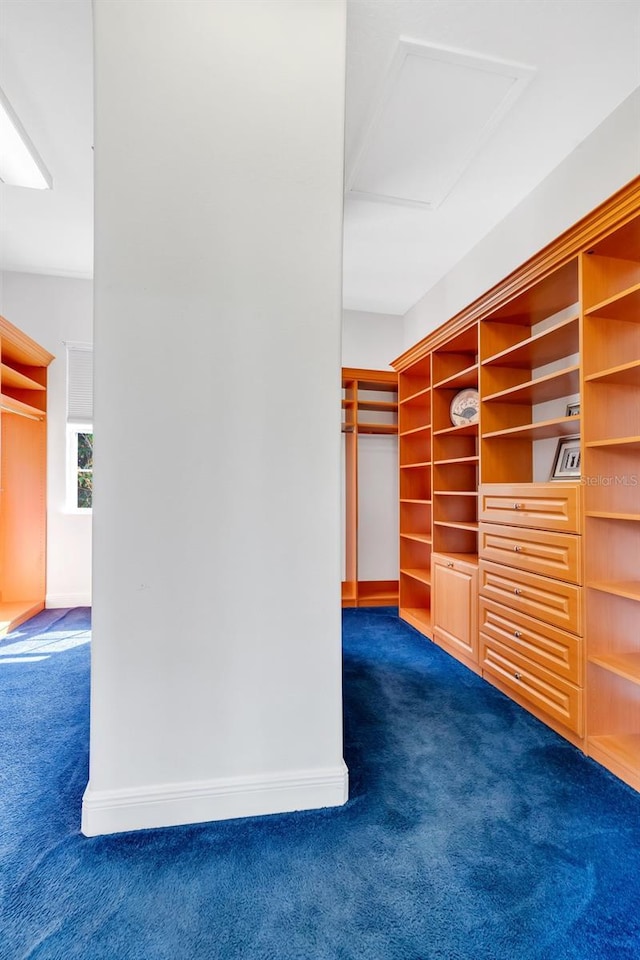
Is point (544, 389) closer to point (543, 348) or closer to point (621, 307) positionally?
point (543, 348)

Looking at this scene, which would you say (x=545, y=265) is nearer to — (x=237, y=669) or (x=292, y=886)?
(x=237, y=669)

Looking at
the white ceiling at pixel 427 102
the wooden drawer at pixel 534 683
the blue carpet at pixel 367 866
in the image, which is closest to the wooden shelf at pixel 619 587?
the wooden drawer at pixel 534 683

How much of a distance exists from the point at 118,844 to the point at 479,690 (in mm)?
1833

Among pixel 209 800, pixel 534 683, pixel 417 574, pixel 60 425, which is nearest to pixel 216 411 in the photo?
pixel 209 800

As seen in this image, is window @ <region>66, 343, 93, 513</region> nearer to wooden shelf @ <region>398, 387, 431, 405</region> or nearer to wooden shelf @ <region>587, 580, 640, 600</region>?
wooden shelf @ <region>398, 387, 431, 405</region>

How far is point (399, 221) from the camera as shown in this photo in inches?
125

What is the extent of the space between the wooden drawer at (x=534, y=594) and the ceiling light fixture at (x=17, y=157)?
130 inches

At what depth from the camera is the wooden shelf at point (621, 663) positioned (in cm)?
169

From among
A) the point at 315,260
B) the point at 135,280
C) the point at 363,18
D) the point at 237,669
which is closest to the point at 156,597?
the point at 237,669

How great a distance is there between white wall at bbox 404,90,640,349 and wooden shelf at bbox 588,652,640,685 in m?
1.89

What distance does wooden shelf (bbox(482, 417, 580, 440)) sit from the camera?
211cm

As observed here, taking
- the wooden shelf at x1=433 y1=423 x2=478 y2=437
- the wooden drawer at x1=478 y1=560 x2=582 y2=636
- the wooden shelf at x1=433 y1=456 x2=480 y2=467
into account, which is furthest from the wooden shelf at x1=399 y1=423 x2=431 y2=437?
the wooden drawer at x1=478 y1=560 x2=582 y2=636

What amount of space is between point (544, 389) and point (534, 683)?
146 cm

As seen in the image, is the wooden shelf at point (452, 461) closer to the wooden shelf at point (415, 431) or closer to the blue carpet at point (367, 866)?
the wooden shelf at point (415, 431)
